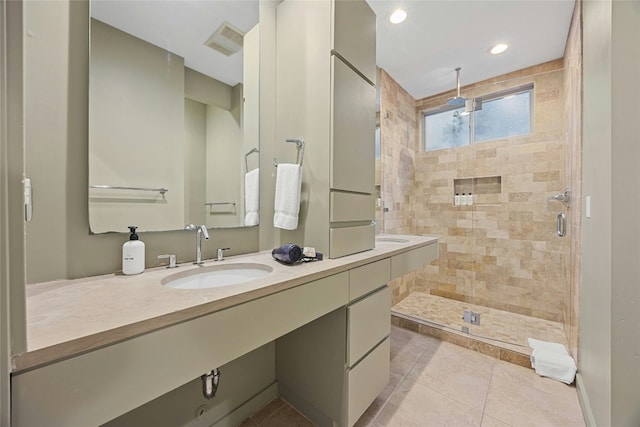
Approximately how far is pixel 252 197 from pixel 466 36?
2.18 m

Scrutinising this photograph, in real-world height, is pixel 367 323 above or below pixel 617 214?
below

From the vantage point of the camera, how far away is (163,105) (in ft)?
3.65

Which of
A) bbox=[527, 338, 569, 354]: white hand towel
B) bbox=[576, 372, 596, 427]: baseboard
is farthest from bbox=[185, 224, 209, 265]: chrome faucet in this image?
bbox=[527, 338, 569, 354]: white hand towel

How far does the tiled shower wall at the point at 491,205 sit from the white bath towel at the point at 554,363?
31.5 inches

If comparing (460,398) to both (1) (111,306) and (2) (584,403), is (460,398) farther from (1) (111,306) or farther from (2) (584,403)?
(1) (111,306)

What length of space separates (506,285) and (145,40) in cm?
350

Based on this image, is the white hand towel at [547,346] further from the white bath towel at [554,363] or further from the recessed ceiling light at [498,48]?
the recessed ceiling light at [498,48]

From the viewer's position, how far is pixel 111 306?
0.64 metres

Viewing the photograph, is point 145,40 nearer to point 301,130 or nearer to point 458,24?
point 301,130

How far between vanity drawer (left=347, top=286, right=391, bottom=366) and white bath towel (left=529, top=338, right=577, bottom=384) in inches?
47.5

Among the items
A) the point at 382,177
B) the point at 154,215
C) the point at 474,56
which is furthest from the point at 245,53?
the point at 474,56

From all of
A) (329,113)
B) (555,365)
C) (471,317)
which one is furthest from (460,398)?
(329,113)

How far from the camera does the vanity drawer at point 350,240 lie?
1243mm

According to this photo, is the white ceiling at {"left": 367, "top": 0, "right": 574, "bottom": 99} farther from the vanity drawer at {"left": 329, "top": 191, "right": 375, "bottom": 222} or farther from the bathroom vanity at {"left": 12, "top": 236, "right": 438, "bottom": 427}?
the bathroom vanity at {"left": 12, "top": 236, "right": 438, "bottom": 427}
